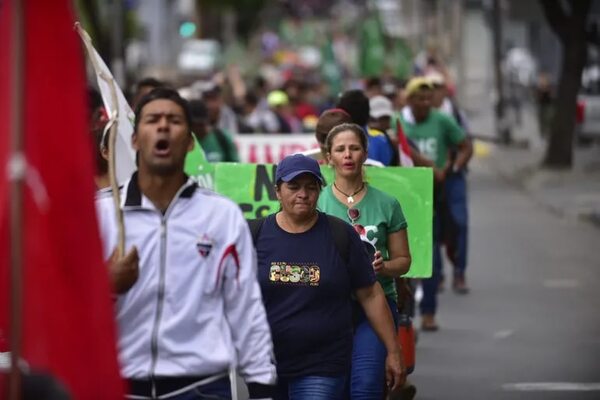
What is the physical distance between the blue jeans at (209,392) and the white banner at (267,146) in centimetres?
1067

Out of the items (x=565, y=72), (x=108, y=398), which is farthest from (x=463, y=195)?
(x=565, y=72)

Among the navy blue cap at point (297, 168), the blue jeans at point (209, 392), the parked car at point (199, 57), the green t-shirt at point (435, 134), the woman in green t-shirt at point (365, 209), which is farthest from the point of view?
the parked car at point (199, 57)

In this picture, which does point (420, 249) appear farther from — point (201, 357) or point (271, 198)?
point (201, 357)

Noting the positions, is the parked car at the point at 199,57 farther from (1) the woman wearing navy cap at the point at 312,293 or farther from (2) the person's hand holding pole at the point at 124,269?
(2) the person's hand holding pole at the point at 124,269

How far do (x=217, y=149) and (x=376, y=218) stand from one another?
5.94 meters

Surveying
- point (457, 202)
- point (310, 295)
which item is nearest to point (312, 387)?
point (310, 295)

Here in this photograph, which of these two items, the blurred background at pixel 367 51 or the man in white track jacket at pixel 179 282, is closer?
the man in white track jacket at pixel 179 282

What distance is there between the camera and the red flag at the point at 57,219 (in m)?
4.47

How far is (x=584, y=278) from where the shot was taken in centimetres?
1747

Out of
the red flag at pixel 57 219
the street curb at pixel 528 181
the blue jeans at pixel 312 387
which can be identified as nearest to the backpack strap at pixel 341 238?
the blue jeans at pixel 312 387

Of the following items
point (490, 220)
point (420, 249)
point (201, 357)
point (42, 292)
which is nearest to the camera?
point (42, 292)

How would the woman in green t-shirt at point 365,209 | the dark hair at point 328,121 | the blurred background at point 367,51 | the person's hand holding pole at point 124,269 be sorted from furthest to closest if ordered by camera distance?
the blurred background at point 367,51 → the dark hair at point 328,121 → the woman in green t-shirt at point 365,209 → the person's hand holding pole at point 124,269

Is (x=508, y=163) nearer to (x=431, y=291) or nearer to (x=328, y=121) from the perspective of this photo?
(x=431, y=291)

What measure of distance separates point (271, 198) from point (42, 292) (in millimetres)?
6093
